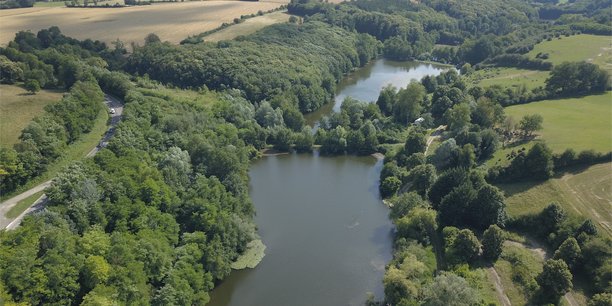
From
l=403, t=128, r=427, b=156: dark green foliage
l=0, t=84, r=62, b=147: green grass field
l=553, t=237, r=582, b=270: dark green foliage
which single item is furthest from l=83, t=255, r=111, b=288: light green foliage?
l=403, t=128, r=427, b=156: dark green foliage

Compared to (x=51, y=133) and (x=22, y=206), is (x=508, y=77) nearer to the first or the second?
(x=51, y=133)

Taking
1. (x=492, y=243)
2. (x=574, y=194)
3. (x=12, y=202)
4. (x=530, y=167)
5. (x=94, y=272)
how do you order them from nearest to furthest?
(x=94, y=272) → (x=12, y=202) → (x=492, y=243) → (x=574, y=194) → (x=530, y=167)

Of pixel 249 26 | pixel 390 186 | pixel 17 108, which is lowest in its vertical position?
pixel 390 186

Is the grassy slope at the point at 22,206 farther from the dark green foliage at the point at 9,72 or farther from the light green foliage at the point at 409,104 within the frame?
the light green foliage at the point at 409,104

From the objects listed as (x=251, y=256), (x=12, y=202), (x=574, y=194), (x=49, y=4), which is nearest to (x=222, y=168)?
(x=251, y=256)

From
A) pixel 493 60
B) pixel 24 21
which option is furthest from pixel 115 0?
pixel 493 60

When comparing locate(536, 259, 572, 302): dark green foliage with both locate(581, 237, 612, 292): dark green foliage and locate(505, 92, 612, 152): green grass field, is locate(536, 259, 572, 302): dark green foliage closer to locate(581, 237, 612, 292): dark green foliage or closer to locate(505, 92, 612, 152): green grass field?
locate(581, 237, 612, 292): dark green foliage
